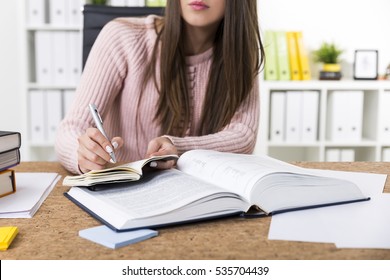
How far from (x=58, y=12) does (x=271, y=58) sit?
114 centimetres

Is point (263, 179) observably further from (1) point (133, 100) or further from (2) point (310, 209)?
(1) point (133, 100)

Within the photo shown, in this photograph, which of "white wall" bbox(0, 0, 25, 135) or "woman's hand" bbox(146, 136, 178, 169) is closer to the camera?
"woman's hand" bbox(146, 136, 178, 169)

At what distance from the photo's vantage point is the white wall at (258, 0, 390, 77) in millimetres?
2932

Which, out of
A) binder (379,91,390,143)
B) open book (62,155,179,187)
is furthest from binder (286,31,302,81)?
open book (62,155,179,187)

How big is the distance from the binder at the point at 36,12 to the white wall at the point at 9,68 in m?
0.28

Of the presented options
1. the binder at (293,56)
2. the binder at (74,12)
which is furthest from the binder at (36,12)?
the binder at (293,56)

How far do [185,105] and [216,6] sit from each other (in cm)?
28

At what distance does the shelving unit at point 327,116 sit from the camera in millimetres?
2693

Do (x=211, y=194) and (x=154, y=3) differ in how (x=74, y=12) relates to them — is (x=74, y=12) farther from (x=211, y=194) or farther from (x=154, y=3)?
(x=211, y=194)

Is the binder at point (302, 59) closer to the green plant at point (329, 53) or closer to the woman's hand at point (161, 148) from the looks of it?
the green plant at point (329, 53)

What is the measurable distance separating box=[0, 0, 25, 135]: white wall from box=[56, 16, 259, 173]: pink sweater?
1.59 metres

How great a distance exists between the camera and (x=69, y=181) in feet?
2.89

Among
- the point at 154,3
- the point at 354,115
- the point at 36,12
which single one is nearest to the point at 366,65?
the point at 354,115

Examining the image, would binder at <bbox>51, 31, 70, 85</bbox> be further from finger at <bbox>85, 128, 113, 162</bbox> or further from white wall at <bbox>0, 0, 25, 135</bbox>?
finger at <bbox>85, 128, 113, 162</bbox>
